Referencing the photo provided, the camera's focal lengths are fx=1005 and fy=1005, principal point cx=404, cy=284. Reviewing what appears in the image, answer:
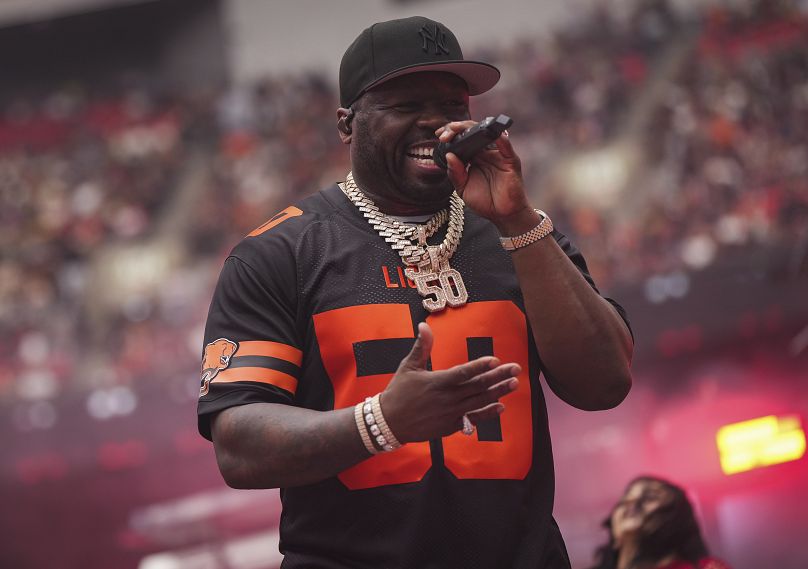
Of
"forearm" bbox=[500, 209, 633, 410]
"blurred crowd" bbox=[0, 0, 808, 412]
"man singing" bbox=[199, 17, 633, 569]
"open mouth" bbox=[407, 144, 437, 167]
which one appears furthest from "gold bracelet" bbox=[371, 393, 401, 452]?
"blurred crowd" bbox=[0, 0, 808, 412]

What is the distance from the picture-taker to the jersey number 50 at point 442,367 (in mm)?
1433

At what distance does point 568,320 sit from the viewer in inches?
57.4

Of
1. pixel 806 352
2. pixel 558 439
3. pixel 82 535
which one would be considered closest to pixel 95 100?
pixel 82 535

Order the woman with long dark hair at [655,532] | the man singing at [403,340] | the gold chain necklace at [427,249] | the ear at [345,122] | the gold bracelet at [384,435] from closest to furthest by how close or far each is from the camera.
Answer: the gold bracelet at [384,435]
the man singing at [403,340]
the gold chain necklace at [427,249]
the ear at [345,122]
the woman with long dark hair at [655,532]

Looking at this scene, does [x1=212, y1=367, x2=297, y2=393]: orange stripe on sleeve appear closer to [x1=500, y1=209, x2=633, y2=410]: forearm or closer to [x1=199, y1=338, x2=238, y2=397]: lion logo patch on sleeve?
[x1=199, y1=338, x2=238, y2=397]: lion logo patch on sleeve

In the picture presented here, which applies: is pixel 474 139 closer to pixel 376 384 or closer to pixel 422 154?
pixel 422 154

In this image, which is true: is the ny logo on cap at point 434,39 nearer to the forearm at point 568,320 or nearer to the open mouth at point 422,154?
the open mouth at point 422,154

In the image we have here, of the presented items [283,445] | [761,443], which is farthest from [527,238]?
[761,443]

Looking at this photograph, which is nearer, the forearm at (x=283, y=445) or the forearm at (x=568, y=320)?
the forearm at (x=283, y=445)

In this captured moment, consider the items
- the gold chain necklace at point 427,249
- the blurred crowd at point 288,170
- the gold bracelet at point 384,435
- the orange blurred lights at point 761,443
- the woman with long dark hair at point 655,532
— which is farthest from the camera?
the blurred crowd at point 288,170

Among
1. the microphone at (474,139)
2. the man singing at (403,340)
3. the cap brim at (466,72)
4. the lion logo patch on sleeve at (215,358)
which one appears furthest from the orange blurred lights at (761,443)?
the lion logo patch on sleeve at (215,358)

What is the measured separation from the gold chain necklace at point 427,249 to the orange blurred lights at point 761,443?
10.5 feet

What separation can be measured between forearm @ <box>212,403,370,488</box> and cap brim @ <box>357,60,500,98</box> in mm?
538

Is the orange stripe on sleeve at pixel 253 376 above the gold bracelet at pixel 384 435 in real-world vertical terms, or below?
above
